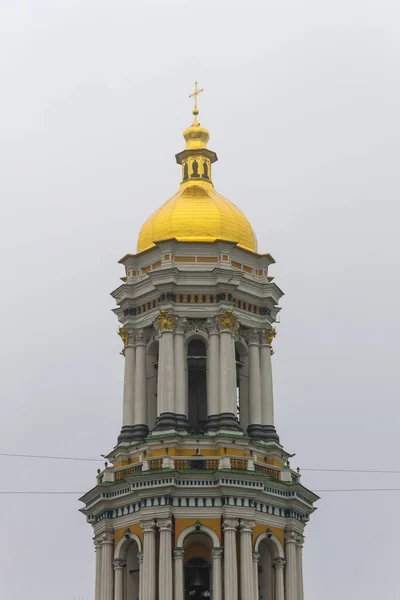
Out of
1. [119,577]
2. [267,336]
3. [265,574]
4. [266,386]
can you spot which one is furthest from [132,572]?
[267,336]

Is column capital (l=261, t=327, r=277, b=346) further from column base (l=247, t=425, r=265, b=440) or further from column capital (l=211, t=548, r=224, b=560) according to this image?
column capital (l=211, t=548, r=224, b=560)

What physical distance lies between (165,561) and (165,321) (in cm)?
754

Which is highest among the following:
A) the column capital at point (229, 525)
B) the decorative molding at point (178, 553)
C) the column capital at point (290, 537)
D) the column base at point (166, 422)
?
the column base at point (166, 422)

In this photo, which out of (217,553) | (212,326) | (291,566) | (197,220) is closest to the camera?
(217,553)

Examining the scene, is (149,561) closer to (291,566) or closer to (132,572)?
(132,572)

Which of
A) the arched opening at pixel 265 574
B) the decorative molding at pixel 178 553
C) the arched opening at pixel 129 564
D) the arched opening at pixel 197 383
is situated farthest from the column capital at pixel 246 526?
the arched opening at pixel 197 383

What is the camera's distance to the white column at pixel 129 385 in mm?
45406

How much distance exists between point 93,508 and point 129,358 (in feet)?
16.0

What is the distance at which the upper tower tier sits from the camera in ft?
153

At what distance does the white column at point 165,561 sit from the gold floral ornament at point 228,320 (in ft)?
21.2

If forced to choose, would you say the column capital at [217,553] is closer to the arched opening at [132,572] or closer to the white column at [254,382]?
the arched opening at [132,572]

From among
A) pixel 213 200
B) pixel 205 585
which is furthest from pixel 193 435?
pixel 213 200

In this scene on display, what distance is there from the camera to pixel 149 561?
41.6 meters

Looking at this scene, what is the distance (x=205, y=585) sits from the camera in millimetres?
42750
